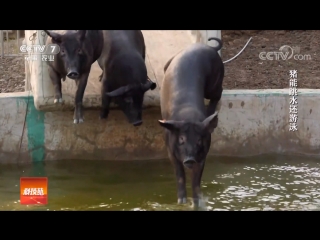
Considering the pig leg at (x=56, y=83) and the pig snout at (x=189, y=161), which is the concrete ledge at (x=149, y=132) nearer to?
the pig leg at (x=56, y=83)

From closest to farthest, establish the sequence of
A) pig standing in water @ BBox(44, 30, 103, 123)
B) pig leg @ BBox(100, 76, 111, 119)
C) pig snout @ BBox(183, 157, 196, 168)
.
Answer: pig snout @ BBox(183, 157, 196, 168)
pig standing in water @ BBox(44, 30, 103, 123)
pig leg @ BBox(100, 76, 111, 119)

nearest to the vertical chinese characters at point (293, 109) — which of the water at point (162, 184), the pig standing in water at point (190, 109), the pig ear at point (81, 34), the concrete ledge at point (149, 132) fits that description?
the concrete ledge at point (149, 132)

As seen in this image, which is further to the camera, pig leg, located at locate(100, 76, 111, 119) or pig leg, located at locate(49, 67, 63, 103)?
pig leg, located at locate(100, 76, 111, 119)

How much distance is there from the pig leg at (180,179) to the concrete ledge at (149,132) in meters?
1.78

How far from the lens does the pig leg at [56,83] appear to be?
6734 millimetres

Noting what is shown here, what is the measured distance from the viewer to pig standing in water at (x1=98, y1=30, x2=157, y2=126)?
6637 millimetres

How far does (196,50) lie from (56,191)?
204cm

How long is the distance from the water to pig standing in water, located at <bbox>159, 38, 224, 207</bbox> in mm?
454

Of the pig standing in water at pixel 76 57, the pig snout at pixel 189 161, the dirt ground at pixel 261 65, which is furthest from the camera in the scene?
the dirt ground at pixel 261 65

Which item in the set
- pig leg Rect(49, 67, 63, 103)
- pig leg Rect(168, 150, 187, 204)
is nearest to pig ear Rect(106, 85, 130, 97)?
pig leg Rect(49, 67, 63, 103)

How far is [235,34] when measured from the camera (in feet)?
34.9

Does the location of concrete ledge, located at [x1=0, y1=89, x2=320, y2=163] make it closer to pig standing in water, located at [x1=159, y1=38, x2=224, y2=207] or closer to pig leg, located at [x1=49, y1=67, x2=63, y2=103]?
pig leg, located at [x1=49, y1=67, x2=63, y2=103]

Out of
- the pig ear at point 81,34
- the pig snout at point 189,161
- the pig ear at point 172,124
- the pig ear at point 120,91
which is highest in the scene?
the pig ear at point 81,34

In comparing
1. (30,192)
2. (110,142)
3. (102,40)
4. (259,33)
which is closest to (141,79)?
(102,40)
